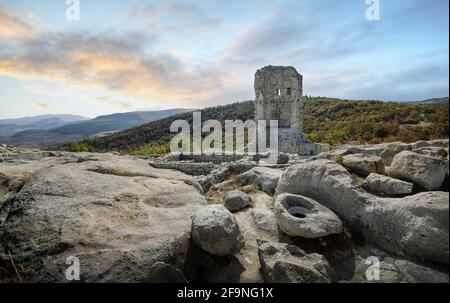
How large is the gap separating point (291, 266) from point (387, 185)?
2.52 metres

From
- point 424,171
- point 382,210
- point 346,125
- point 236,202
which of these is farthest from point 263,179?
point 346,125

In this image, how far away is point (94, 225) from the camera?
13.7 feet

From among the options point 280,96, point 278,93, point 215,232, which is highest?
point 278,93

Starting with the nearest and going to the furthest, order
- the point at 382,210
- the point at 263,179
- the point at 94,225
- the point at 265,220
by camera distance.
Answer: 1. the point at 94,225
2. the point at 382,210
3. the point at 265,220
4. the point at 263,179

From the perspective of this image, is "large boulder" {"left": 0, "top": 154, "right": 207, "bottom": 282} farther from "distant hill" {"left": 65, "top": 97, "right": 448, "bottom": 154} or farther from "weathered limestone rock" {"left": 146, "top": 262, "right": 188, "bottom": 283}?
"distant hill" {"left": 65, "top": 97, "right": 448, "bottom": 154}

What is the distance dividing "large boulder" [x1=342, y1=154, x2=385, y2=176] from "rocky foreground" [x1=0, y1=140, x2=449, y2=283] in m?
0.04

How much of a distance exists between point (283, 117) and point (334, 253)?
19.8 m

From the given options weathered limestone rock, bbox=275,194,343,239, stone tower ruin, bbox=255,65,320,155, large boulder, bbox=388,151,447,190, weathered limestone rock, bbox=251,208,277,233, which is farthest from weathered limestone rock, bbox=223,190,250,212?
stone tower ruin, bbox=255,65,320,155

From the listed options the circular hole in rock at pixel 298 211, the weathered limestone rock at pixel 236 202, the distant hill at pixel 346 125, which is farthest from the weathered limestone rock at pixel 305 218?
the distant hill at pixel 346 125

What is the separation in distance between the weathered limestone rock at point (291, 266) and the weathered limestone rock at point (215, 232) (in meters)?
0.53

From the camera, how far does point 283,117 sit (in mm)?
23656

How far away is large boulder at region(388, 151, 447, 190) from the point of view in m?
4.82

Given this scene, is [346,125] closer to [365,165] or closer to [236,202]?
[365,165]
